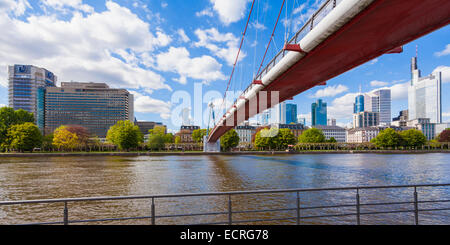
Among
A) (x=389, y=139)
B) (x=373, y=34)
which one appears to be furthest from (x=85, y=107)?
(x=373, y=34)

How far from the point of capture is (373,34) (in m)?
11.3

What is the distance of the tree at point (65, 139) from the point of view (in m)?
71.7

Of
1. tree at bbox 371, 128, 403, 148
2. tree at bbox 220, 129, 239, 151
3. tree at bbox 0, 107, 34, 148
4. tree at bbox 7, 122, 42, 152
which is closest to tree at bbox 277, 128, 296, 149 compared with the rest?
tree at bbox 220, 129, 239, 151

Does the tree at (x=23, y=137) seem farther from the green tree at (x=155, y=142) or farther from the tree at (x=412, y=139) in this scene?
the tree at (x=412, y=139)

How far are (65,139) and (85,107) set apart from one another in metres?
58.4

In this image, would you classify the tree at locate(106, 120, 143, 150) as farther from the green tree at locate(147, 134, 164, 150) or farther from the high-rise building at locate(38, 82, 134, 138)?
the high-rise building at locate(38, 82, 134, 138)

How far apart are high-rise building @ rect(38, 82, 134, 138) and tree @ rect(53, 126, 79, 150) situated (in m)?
44.7

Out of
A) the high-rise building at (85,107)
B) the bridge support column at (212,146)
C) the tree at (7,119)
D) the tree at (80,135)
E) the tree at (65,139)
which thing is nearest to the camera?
the tree at (7,119)

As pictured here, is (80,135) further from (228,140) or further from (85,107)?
(85,107)

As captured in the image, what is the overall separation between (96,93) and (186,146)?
63.8 m

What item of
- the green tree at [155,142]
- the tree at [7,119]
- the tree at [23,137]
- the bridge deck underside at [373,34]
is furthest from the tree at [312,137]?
→ the tree at [7,119]

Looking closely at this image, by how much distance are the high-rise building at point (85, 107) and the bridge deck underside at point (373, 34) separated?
4769 inches
